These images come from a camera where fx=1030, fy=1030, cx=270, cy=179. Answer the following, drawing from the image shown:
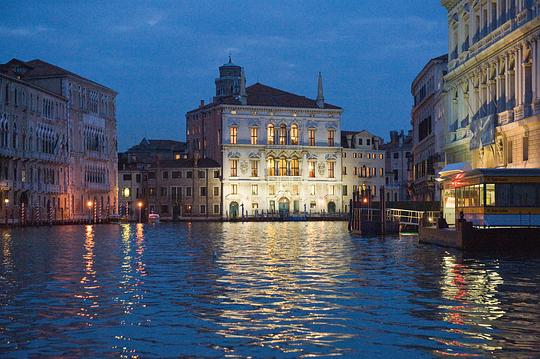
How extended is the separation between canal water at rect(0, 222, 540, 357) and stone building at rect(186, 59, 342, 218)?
90457 millimetres

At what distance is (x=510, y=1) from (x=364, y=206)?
18.7 meters

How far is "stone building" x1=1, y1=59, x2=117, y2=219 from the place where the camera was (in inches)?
3647

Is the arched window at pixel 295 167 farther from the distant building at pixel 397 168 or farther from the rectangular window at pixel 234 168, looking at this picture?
the distant building at pixel 397 168

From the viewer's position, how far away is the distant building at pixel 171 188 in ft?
384

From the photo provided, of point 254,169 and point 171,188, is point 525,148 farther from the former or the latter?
point 171,188

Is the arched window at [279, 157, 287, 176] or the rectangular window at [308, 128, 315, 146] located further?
the rectangular window at [308, 128, 315, 146]

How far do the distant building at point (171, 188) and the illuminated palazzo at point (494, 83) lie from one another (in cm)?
6505

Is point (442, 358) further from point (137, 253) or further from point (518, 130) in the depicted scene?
point (518, 130)

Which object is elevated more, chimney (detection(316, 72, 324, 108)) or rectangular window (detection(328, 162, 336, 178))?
chimney (detection(316, 72, 324, 108))

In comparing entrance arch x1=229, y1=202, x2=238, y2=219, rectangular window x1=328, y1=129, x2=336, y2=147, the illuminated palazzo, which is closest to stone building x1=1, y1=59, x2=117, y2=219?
entrance arch x1=229, y1=202, x2=238, y2=219

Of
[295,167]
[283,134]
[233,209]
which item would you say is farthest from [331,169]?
[233,209]

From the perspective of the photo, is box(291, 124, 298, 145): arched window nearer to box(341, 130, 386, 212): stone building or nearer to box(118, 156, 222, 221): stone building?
box(341, 130, 386, 212): stone building

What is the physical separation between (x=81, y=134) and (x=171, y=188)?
21044 millimetres

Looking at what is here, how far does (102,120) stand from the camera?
350ft
